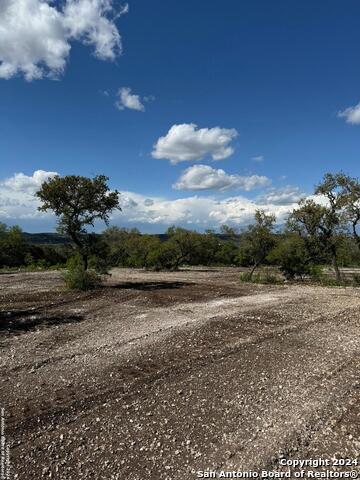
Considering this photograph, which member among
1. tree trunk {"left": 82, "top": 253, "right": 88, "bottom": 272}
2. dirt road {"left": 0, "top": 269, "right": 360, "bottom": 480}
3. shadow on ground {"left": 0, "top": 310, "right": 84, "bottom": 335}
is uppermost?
tree trunk {"left": 82, "top": 253, "right": 88, "bottom": 272}

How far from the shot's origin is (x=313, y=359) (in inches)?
388

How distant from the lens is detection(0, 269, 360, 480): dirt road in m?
5.76

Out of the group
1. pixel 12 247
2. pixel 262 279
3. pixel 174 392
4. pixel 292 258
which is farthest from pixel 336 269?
pixel 12 247

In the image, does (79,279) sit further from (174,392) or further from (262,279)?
(262,279)

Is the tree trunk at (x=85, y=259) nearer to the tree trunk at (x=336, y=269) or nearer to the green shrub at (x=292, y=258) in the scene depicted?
the green shrub at (x=292, y=258)

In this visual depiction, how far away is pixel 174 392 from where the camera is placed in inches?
311

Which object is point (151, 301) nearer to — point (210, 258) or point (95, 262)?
point (95, 262)

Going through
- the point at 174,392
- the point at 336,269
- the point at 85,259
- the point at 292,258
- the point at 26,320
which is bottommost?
the point at 174,392

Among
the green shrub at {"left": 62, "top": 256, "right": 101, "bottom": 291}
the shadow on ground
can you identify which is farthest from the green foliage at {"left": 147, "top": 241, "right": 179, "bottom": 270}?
the shadow on ground

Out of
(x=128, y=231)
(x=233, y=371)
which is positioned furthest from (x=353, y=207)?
(x=128, y=231)

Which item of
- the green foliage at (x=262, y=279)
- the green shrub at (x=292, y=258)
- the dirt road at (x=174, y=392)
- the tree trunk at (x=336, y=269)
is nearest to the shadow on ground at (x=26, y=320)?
the dirt road at (x=174, y=392)

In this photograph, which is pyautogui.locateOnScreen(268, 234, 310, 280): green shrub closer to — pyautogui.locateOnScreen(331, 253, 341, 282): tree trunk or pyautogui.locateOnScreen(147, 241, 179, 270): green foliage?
pyautogui.locateOnScreen(331, 253, 341, 282): tree trunk

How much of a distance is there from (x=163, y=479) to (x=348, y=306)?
1518 cm

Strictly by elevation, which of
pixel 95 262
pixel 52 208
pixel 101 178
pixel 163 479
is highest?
pixel 101 178
